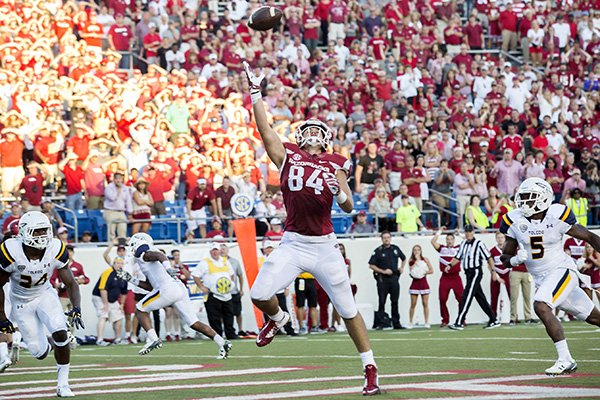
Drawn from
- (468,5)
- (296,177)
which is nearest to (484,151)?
(468,5)

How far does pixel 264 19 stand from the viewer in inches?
380

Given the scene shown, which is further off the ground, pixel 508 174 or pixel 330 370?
pixel 508 174

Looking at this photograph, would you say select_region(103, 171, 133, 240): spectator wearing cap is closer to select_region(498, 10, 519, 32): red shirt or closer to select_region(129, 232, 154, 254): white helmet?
select_region(129, 232, 154, 254): white helmet

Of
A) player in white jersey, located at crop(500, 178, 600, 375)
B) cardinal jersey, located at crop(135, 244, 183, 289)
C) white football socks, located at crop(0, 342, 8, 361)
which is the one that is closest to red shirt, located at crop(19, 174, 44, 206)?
cardinal jersey, located at crop(135, 244, 183, 289)

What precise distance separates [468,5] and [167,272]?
16.0 m

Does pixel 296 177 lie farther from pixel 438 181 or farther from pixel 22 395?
pixel 438 181

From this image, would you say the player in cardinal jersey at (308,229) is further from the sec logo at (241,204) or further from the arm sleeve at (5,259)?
the sec logo at (241,204)

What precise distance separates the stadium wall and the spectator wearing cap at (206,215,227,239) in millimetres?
207

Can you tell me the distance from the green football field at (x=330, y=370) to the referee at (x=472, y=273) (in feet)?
8.77

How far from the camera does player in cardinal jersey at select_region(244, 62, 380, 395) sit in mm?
→ 8977

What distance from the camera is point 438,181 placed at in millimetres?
22266

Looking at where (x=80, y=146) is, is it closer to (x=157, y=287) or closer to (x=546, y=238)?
(x=157, y=287)

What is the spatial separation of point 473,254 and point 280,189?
291 inches

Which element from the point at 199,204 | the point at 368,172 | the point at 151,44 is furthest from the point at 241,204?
the point at 151,44
